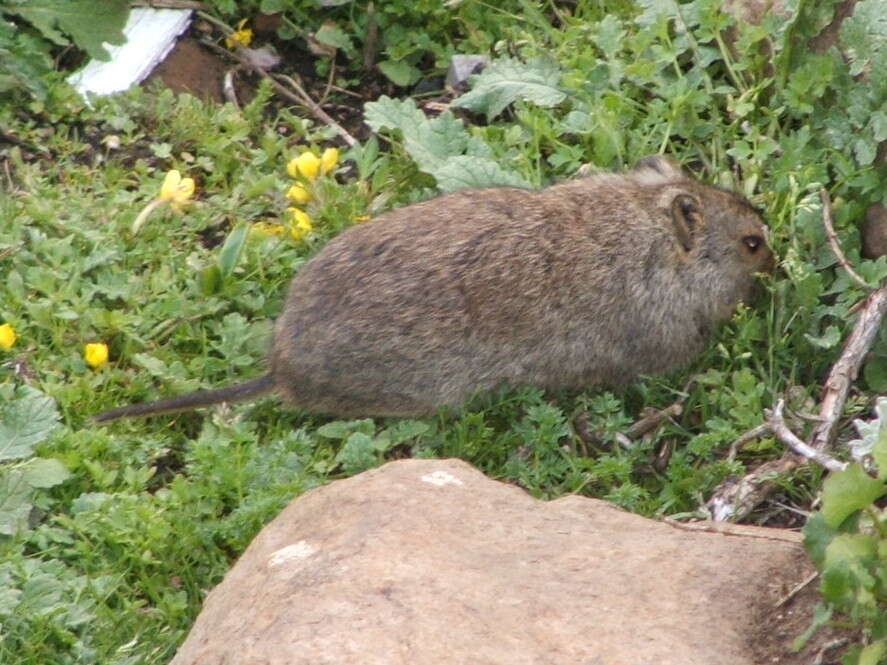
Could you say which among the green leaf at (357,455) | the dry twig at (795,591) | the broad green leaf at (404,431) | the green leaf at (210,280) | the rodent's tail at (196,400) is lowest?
the broad green leaf at (404,431)

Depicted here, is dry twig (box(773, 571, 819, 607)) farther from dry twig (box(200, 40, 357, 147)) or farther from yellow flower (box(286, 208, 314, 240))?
dry twig (box(200, 40, 357, 147))

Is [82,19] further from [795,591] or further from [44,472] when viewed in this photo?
[795,591]

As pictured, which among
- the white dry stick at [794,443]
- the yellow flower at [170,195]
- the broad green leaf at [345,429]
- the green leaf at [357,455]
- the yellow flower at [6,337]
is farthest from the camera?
the yellow flower at [170,195]

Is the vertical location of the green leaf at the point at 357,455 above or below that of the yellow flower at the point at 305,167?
below

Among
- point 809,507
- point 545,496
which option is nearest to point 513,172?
point 545,496

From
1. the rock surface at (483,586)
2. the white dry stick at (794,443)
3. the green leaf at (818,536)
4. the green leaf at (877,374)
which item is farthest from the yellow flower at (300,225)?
the green leaf at (818,536)

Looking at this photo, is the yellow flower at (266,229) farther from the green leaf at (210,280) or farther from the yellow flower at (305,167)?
the green leaf at (210,280)

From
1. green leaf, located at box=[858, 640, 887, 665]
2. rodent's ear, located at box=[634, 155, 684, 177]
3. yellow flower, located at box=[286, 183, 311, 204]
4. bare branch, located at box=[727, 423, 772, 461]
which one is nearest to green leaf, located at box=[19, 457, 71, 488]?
yellow flower, located at box=[286, 183, 311, 204]

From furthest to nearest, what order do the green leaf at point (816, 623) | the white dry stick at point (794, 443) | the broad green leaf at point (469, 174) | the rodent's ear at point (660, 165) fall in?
the broad green leaf at point (469, 174) < the rodent's ear at point (660, 165) < the white dry stick at point (794, 443) < the green leaf at point (816, 623)

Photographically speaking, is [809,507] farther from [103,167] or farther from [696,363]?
[103,167]
